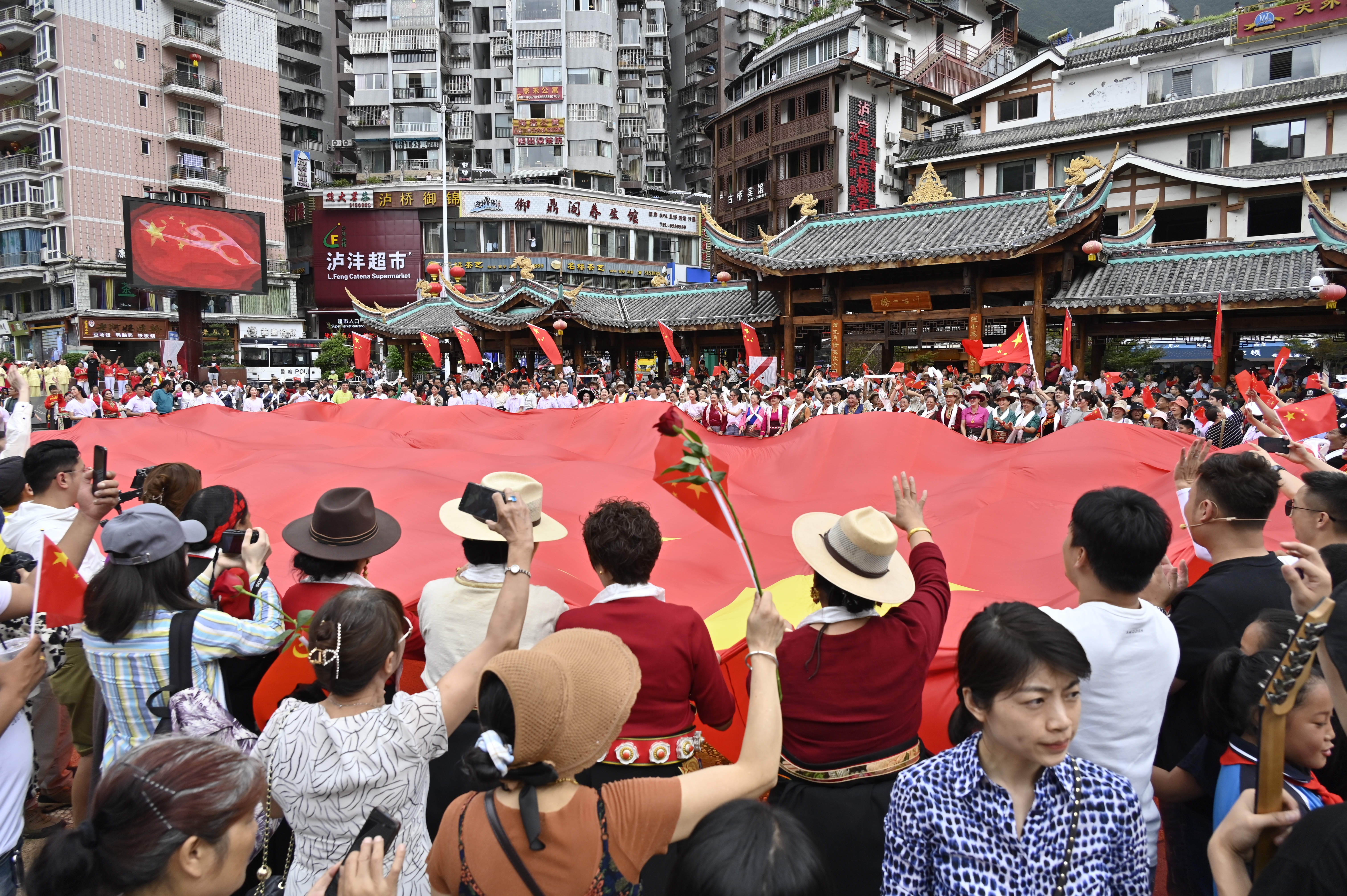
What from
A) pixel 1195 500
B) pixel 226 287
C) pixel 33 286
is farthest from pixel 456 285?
pixel 1195 500

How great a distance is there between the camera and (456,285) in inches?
1174

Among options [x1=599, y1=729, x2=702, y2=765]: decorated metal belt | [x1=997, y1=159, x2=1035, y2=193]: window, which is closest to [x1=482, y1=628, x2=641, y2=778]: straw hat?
[x1=599, y1=729, x2=702, y2=765]: decorated metal belt

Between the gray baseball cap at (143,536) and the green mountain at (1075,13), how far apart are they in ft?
259

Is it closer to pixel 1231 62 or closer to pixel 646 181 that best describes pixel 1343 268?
pixel 1231 62

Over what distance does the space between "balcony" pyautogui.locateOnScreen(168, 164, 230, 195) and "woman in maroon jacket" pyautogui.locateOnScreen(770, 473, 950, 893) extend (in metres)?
48.2

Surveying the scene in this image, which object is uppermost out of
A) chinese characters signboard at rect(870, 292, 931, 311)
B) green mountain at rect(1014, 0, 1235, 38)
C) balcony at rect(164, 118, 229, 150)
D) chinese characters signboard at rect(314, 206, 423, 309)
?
green mountain at rect(1014, 0, 1235, 38)

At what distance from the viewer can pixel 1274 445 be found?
24.0ft

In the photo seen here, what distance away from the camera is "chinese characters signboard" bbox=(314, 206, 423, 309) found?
1907 inches

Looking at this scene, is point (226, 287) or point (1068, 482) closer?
point (1068, 482)

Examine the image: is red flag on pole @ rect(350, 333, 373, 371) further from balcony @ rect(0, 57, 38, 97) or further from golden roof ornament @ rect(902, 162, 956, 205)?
balcony @ rect(0, 57, 38, 97)

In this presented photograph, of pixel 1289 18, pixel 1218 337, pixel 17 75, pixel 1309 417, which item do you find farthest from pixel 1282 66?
pixel 17 75

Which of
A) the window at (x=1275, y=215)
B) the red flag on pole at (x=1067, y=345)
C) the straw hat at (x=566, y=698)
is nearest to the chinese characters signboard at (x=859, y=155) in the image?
the window at (x=1275, y=215)

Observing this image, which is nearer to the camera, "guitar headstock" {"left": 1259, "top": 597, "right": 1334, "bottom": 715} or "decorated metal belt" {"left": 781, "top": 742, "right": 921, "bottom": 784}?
"guitar headstock" {"left": 1259, "top": 597, "right": 1334, "bottom": 715}

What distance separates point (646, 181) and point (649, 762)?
5660cm
